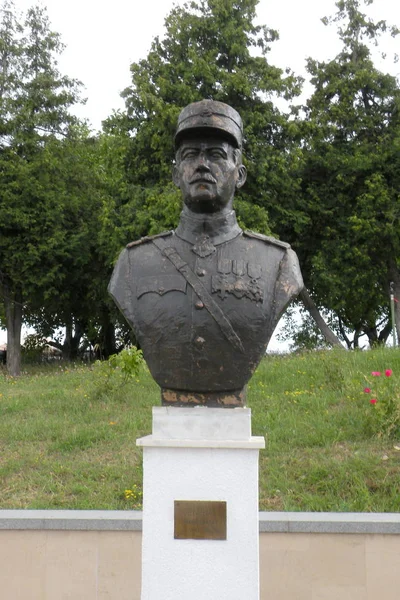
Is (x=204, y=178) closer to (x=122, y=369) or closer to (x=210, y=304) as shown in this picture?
(x=210, y=304)

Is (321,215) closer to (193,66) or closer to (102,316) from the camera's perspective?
(193,66)

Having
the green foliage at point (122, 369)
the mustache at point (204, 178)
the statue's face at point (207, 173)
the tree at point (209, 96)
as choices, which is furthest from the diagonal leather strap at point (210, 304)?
the tree at point (209, 96)

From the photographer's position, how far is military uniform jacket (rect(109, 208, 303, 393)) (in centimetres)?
313

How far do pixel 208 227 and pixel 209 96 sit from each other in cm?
1277

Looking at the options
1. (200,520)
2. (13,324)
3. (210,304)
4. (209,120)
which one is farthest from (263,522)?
(13,324)

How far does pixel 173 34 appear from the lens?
1633 cm

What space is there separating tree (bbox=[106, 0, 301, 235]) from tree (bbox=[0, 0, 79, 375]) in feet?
7.66

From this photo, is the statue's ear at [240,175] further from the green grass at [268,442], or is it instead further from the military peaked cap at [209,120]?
the green grass at [268,442]

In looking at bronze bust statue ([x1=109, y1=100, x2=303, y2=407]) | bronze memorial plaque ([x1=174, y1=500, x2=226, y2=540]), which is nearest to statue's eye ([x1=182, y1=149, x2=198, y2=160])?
bronze bust statue ([x1=109, y1=100, x2=303, y2=407])

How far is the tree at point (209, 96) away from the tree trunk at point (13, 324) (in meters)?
4.30

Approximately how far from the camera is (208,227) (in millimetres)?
3314

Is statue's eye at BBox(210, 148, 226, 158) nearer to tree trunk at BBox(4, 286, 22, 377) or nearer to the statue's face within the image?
the statue's face

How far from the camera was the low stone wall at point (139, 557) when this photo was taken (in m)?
4.29

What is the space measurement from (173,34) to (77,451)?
12.4 meters
